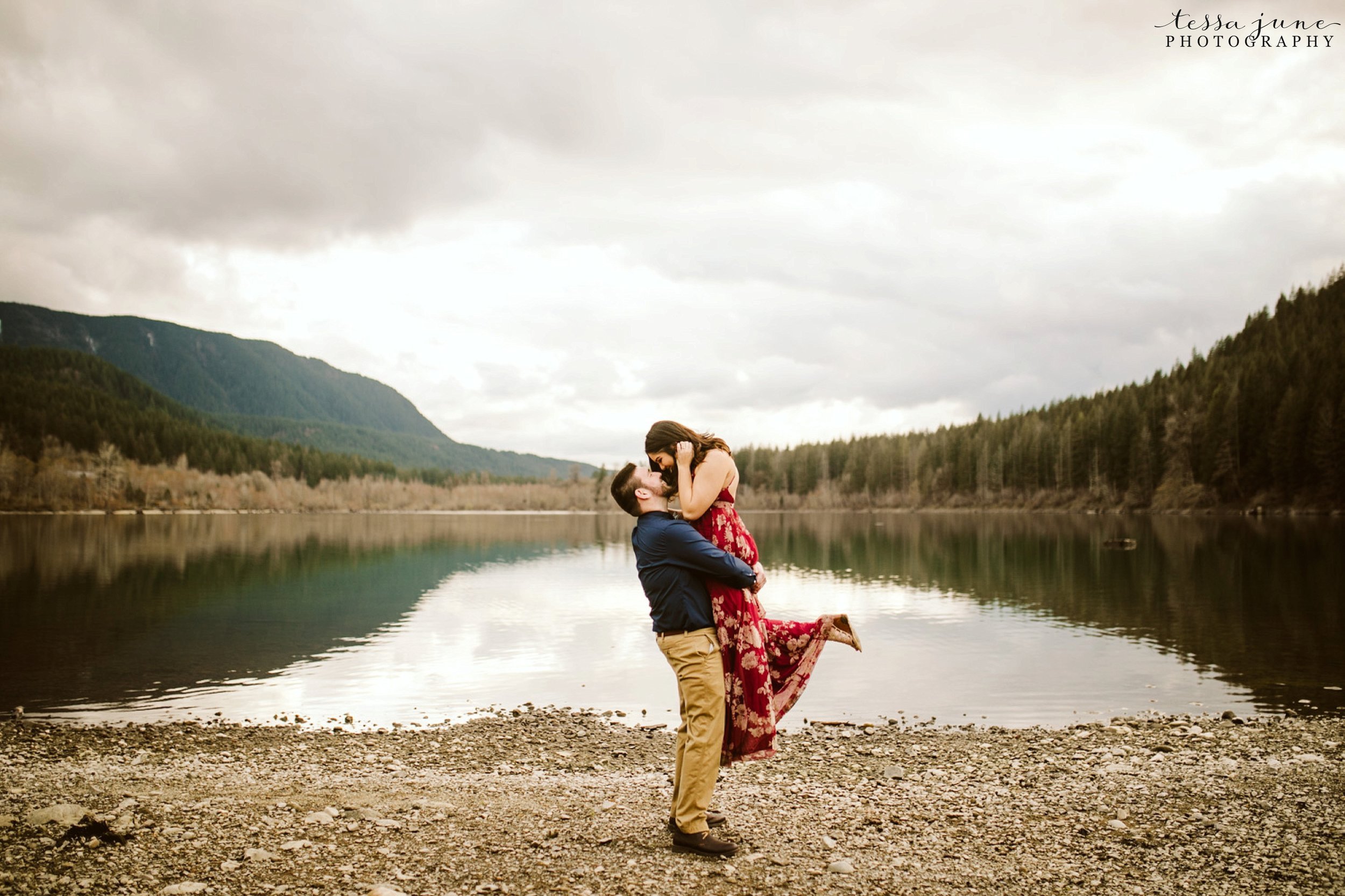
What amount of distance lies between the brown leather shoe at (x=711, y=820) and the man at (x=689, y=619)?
17 centimetres

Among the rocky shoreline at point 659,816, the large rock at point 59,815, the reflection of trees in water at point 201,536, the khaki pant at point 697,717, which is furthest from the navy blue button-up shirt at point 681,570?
the reflection of trees in water at point 201,536

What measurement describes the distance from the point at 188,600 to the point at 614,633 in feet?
71.4

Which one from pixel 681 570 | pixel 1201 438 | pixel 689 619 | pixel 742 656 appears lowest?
pixel 742 656

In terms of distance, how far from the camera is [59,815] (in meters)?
8.12

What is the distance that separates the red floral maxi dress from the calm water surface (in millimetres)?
9519

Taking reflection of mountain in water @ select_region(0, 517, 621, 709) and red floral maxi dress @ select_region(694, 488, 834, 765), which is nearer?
red floral maxi dress @ select_region(694, 488, 834, 765)

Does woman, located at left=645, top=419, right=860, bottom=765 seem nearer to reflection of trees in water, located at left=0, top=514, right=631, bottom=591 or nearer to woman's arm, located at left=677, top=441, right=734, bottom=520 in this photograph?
woman's arm, located at left=677, top=441, right=734, bottom=520

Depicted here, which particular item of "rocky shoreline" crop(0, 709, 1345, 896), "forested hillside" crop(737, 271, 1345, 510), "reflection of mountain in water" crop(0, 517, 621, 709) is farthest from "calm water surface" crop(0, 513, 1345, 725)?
"forested hillside" crop(737, 271, 1345, 510)

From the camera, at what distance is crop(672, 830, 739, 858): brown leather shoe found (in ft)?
25.0

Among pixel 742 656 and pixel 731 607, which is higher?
pixel 731 607

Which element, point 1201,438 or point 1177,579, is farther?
point 1201,438

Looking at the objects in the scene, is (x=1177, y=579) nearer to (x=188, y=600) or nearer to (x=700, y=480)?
(x=700, y=480)

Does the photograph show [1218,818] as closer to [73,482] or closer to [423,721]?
[423,721]

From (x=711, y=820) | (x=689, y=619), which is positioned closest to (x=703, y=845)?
(x=711, y=820)
